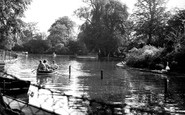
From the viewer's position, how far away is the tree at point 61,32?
125000 mm

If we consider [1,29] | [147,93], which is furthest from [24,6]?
[147,93]

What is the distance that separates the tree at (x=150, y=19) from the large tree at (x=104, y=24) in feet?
24.1

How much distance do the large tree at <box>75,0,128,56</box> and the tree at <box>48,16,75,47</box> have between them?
140 ft

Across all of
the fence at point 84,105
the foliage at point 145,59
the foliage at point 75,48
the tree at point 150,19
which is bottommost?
the fence at point 84,105

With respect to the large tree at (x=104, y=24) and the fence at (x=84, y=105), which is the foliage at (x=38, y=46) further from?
the fence at (x=84, y=105)

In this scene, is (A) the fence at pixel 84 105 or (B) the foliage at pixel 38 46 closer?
(A) the fence at pixel 84 105

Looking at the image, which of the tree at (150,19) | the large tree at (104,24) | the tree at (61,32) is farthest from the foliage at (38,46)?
the tree at (150,19)

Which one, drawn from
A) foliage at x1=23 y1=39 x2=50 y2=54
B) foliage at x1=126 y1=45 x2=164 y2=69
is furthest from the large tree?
foliage at x1=23 y1=39 x2=50 y2=54

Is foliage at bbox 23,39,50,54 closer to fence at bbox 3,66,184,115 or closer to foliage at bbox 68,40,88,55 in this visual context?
foliage at bbox 68,40,88,55

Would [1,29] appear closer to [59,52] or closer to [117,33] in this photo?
[117,33]

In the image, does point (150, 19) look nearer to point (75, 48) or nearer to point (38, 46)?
point (75, 48)

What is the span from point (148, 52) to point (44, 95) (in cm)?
2685

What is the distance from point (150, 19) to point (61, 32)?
65.5 m

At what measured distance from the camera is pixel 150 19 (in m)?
68.9
